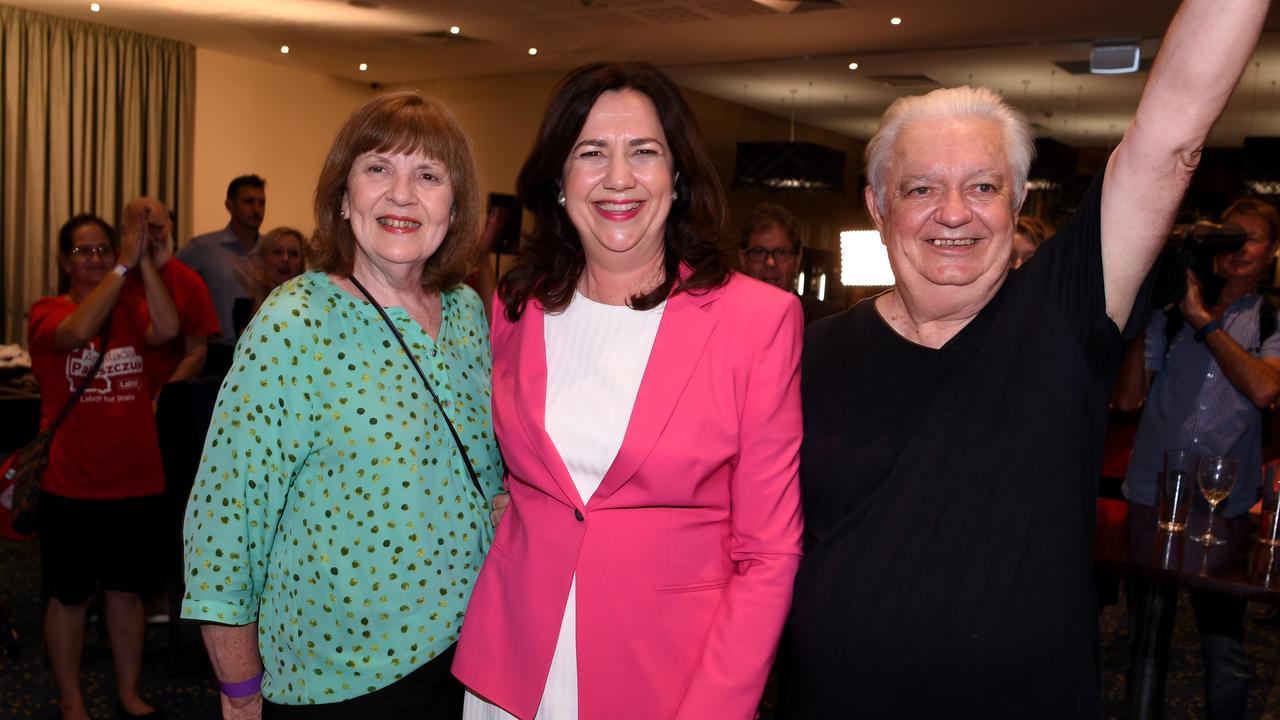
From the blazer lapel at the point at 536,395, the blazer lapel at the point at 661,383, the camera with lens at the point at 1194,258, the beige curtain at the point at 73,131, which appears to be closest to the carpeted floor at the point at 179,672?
the camera with lens at the point at 1194,258

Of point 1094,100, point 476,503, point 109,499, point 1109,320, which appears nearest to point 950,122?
point 1109,320

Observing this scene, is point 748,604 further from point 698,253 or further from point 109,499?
point 109,499

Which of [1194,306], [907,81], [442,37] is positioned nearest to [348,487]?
[1194,306]

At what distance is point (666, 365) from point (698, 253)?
0.89 feet

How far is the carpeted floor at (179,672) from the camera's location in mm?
3697

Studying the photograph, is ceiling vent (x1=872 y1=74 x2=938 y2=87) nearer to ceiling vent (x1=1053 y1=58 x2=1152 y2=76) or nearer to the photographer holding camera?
ceiling vent (x1=1053 y1=58 x2=1152 y2=76)

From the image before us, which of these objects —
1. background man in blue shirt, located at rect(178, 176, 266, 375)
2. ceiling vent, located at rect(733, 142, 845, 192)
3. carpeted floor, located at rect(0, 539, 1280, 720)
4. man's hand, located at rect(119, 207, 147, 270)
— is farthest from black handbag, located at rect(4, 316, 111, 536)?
ceiling vent, located at rect(733, 142, 845, 192)

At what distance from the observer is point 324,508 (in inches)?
64.0

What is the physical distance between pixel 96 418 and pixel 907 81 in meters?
8.84

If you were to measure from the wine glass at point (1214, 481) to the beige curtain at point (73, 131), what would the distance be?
981 cm

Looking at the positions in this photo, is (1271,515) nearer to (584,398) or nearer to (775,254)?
(584,398)

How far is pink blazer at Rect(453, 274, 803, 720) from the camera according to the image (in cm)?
157

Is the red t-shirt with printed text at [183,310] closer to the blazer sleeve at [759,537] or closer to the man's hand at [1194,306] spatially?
the blazer sleeve at [759,537]

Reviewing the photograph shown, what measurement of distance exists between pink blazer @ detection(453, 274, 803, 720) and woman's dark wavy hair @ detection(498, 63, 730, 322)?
6.1 inches
